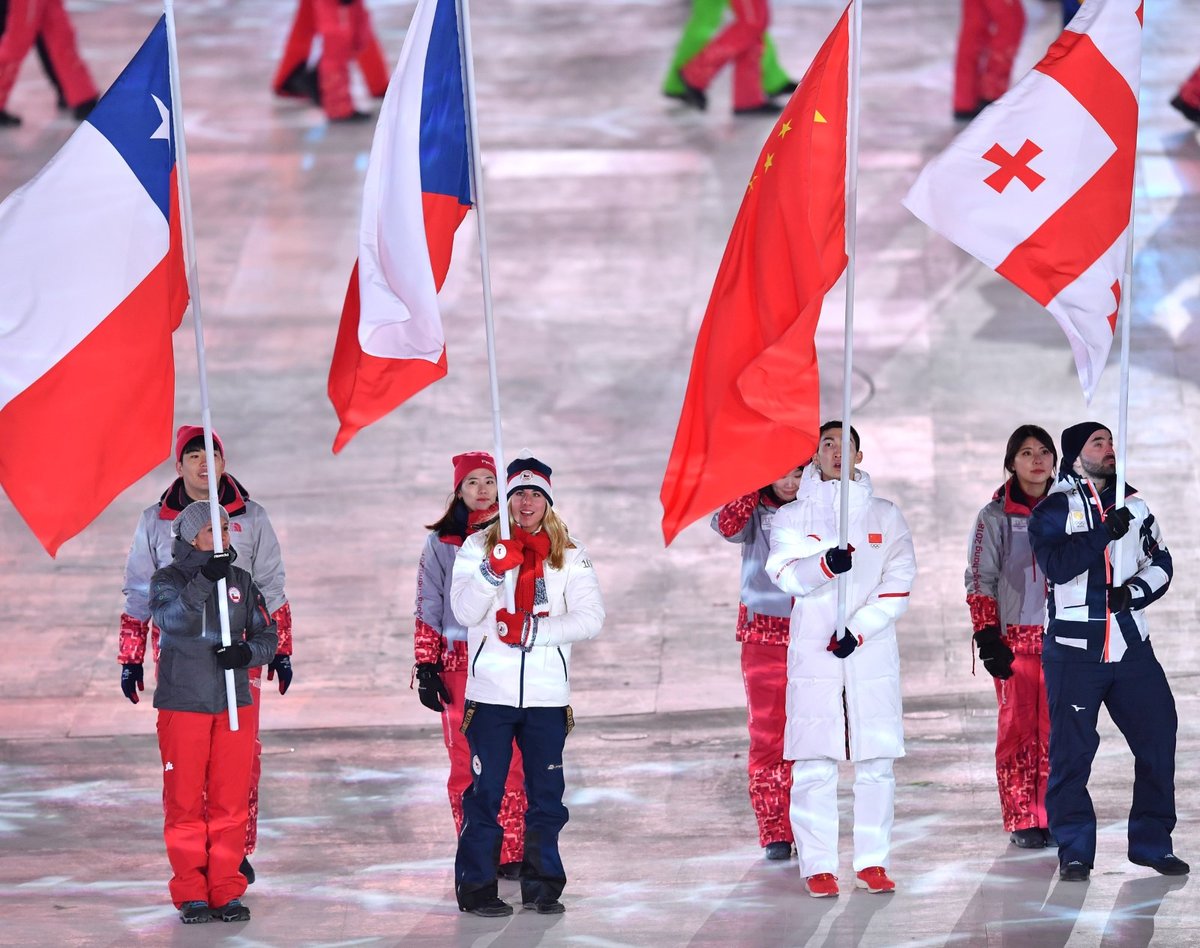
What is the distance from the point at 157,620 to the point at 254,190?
9.54m

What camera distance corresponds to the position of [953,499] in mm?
12703

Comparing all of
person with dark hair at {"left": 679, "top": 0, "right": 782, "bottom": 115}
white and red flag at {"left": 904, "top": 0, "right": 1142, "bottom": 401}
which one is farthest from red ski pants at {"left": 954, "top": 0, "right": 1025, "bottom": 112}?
white and red flag at {"left": 904, "top": 0, "right": 1142, "bottom": 401}

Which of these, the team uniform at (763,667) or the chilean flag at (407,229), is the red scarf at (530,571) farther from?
the team uniform at (763,667)

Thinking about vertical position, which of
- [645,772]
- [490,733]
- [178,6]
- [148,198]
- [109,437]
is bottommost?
[645,772]

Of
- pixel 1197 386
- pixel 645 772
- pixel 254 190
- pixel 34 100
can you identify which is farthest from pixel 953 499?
pixel 34 100

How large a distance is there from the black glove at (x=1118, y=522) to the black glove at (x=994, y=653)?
837 millimetres

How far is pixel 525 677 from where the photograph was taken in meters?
8.04

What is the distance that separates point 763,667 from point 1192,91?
10.0 metres

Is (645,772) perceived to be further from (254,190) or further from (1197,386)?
(254,190)

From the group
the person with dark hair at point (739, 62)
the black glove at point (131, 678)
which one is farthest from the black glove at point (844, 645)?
the person with dark hair at point (739, 62)

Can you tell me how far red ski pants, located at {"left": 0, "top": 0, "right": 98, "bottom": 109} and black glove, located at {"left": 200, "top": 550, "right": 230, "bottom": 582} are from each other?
37.1ft

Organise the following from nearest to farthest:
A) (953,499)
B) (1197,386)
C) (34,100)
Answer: (953,499) → (1197,386) → (34,100)

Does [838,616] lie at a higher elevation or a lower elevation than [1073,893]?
higher

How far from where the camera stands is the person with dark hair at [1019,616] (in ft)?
28.9
